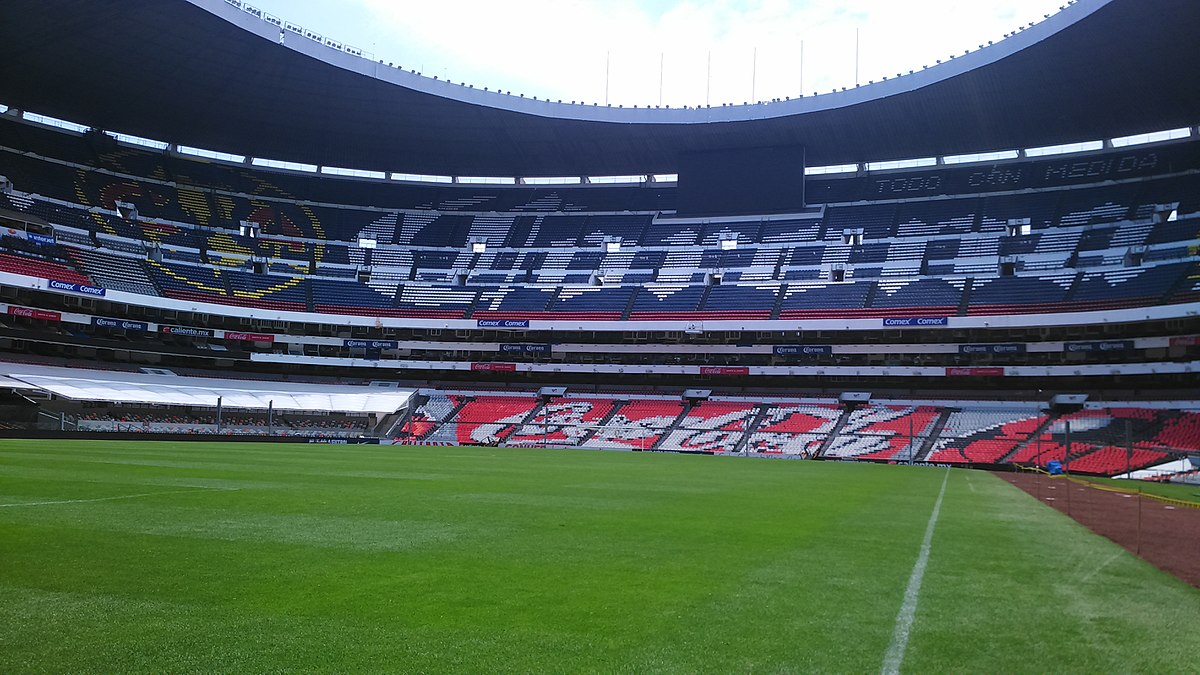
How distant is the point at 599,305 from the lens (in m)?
65.9

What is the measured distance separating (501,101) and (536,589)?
54.5m

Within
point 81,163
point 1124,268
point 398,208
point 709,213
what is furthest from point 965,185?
point 81,163

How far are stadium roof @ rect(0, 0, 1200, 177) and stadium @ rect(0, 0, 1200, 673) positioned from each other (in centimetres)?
29

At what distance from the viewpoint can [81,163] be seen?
2447 inches

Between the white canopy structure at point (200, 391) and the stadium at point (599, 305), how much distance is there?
42 cm

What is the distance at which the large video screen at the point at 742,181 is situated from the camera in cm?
6544

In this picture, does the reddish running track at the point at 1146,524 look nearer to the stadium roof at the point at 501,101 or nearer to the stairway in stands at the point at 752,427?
the stadium roof at the point at 501,101

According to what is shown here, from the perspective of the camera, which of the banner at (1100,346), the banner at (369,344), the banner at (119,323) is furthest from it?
the banner at (369,344)

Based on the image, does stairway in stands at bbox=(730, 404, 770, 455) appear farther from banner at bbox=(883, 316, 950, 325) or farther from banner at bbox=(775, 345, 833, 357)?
banner at bbox=(883, 316, 950, 325)

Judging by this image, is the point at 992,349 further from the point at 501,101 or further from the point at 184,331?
the point at 184,331

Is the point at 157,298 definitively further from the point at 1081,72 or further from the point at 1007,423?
the point at 1081,72

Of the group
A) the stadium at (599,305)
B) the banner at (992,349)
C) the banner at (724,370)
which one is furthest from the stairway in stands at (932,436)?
the banner at (724,370)

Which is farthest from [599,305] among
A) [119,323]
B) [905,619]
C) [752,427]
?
[905,619]

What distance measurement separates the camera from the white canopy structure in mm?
48312
